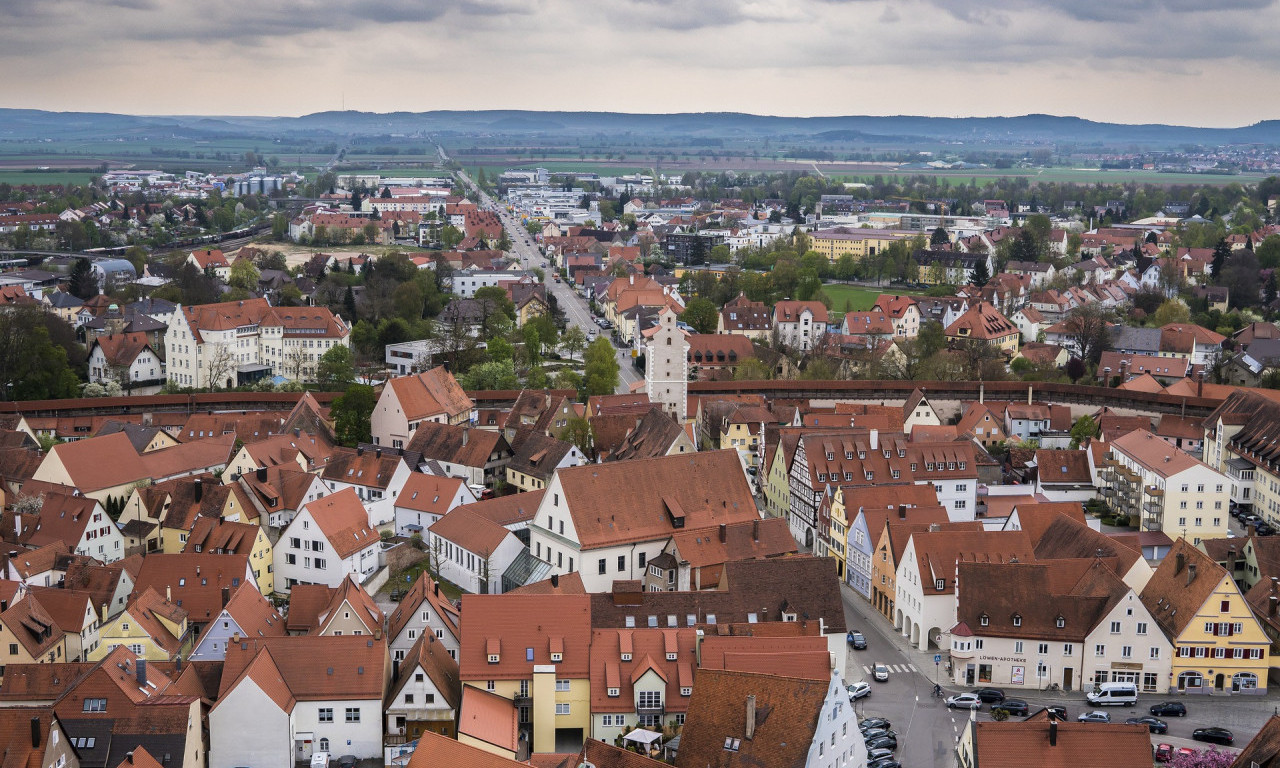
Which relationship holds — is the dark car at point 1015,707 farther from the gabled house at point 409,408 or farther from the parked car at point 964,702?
the gabled house at point 409,408

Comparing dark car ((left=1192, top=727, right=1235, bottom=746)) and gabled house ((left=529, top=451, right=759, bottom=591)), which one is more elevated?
gabled house ((left=529, top=451, right=759, bottom=591))

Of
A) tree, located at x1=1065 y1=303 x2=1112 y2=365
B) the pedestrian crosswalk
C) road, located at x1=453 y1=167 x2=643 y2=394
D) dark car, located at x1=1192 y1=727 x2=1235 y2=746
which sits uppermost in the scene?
tree, located at x1=1065 y1=303 x2=1112 y2=365

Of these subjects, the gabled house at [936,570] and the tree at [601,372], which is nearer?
the gabled house at [936,570]

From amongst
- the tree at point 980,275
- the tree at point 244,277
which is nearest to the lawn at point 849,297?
the tree at point 980,275

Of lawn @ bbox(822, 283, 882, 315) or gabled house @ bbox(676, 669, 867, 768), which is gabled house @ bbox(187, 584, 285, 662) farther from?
lawn @ bbox(822, 283, 882, 315)

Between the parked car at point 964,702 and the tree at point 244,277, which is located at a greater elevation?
the tree at point 244,277

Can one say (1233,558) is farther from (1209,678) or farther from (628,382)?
(628,382)

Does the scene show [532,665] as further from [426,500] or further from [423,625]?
[426,500]

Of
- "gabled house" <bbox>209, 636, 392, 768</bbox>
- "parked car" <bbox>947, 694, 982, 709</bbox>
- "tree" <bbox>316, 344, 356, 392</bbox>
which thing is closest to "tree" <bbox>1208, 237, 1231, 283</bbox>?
"tree" <bbox>316, 344, 356, 392</bbox>
